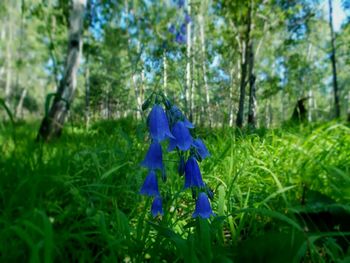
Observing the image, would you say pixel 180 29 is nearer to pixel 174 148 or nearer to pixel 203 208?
pixel 174 148

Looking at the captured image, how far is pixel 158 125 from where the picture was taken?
3.87 ft

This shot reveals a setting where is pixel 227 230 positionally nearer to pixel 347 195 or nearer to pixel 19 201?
pixel 347 195

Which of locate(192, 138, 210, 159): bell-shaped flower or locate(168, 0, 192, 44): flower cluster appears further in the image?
locate(168, 0, 192, 44): flower cluster

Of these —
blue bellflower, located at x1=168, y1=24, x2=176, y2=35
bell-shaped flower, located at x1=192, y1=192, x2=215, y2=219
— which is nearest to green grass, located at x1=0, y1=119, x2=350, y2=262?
bell-shaped flower, located at x1=192, y1=192, x2=215, y2=219

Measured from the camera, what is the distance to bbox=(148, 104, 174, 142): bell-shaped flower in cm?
118

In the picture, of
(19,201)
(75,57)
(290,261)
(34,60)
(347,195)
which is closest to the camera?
(290,261)

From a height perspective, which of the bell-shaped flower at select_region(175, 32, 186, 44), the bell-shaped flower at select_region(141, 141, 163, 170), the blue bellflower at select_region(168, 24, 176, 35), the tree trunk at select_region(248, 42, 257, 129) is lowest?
the bell-shaped flower at select_region(141, 141, 163, 170)

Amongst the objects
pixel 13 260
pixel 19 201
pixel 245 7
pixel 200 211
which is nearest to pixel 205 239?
pixel 200 211

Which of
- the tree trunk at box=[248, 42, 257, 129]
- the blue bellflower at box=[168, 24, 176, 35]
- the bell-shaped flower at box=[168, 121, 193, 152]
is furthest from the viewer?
the blue bellflower at box=[168, 24, 176, 35]

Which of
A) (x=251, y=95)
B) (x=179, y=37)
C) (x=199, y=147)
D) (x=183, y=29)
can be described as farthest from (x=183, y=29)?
(x=199, y=147)

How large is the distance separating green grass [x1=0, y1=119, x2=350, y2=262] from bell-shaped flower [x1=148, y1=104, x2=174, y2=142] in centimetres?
34

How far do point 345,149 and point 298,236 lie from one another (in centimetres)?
168

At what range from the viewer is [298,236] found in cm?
104

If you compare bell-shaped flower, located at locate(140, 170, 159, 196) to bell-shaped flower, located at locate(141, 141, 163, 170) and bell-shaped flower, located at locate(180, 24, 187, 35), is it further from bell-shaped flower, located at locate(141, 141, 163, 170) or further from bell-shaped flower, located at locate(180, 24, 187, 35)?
bell-shaped flower, located at locate(180, 24, 187, 35)
